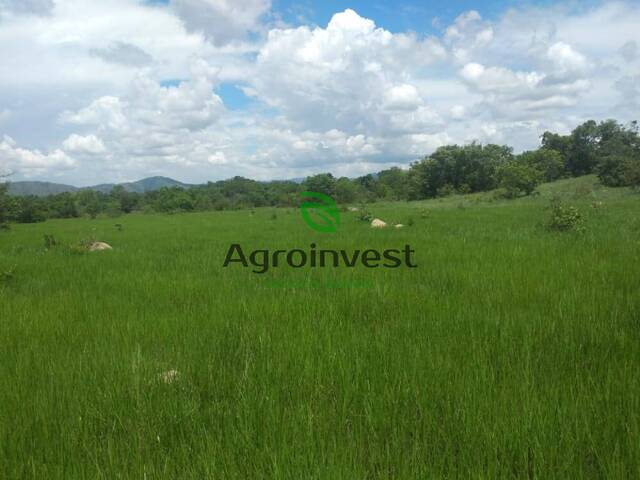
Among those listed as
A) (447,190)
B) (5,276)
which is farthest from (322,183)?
(5,276)

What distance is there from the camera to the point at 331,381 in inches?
89.0

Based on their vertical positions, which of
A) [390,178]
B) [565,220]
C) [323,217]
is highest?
[390,178]

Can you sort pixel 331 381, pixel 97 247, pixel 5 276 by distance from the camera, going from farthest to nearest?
pixel 97 247, pixel 5 276, pixel 331 381

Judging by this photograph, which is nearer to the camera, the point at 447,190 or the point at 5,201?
the point at 5,201

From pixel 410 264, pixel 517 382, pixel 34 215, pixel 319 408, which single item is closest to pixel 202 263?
pixel 410 264

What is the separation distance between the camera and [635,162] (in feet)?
82.0

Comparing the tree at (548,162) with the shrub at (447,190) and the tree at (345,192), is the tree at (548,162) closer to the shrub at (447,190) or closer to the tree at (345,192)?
the shrub at (447,190)

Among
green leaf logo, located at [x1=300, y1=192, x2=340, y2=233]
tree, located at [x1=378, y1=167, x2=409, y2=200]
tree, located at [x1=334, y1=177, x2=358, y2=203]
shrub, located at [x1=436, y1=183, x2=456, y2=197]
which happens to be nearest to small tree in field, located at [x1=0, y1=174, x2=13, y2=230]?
green leaf logo, located at [x1=300, y1=192, x2=340, y2=233]

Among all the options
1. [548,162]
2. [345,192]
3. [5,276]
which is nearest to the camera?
[5,276]

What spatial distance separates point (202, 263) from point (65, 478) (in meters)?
5.38

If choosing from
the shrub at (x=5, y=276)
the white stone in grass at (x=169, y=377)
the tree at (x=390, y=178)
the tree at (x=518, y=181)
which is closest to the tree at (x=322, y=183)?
the tree at (x=390, y=178)

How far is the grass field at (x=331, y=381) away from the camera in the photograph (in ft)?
5.26

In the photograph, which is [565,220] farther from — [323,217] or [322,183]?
[322,183]

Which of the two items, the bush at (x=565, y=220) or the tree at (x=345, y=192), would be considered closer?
the bush at (x=565, y=220)
